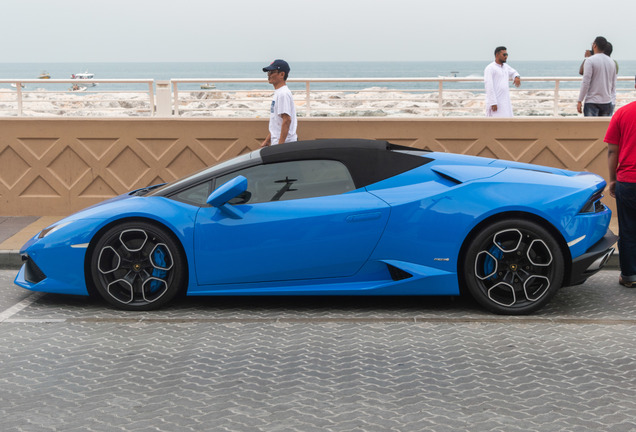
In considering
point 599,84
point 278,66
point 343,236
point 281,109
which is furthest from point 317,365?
point 599,84

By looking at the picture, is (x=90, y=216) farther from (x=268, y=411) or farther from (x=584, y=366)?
(x=584, y=366)

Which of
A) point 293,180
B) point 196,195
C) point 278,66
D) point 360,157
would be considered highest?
point 278,66

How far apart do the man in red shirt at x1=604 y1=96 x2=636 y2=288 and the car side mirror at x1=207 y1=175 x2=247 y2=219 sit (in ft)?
10.1

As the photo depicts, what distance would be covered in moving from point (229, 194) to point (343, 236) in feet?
2.91

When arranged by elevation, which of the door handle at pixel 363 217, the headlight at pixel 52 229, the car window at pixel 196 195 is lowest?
the headlight at pixel 52 229

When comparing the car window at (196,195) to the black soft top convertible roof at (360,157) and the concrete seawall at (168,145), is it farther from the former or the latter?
the concrete seawall at (168,145)

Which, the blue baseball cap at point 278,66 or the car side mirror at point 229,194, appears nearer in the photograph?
the car side mirror at point 229,194

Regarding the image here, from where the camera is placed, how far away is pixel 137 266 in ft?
20.3

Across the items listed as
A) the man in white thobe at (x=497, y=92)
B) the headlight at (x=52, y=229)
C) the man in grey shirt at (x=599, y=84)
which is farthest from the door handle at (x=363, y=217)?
the man in grey shirt at (x=599, y=84)

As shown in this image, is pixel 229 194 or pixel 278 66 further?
pixel 278 66

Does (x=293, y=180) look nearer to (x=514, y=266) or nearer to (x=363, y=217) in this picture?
(x=363, y=217)

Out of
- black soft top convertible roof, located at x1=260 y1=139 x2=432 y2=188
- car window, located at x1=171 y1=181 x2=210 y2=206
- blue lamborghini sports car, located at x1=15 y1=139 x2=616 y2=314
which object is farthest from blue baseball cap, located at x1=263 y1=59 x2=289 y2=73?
car window, located at x1=171 y1=181 x2=210 y2=206

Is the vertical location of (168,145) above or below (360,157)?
below

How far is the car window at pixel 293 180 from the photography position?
6164 mm
